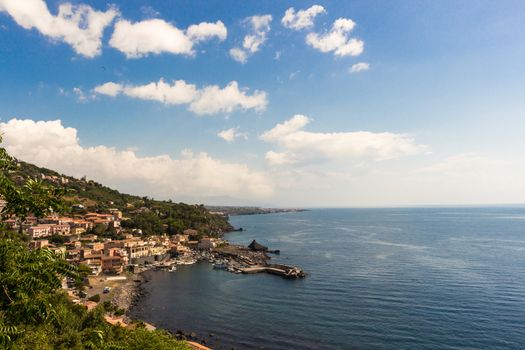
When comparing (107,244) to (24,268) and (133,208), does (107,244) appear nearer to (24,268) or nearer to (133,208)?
(133,208)

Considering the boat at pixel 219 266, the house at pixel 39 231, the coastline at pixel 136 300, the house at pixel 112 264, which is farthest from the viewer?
the house at pixel 39 231

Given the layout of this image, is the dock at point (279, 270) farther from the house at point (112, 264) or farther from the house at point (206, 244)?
the house at point (206, 244)

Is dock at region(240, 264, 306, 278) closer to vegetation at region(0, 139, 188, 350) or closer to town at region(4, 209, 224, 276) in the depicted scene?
town at region(4, 209, 224, 276)

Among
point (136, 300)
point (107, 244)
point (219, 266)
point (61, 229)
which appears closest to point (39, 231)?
point (61, 229)

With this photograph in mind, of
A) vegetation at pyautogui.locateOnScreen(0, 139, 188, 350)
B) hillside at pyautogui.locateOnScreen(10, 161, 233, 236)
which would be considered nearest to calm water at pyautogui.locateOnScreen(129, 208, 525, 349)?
vegetation at pyautogui.locateOnScreen(0, 139, 188, 350)

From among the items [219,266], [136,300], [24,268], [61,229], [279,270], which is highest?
[24,268]

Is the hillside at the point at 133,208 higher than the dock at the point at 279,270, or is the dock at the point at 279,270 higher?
the hillside at the point at 133,208

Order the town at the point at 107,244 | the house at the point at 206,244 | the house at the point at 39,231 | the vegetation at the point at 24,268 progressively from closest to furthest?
the vegetation at the point at 24,268 < the town at the point at 107,244 < the house at the point at 39,231 < the house at the point at 206,244

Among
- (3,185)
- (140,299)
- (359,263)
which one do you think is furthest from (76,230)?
(3,185)

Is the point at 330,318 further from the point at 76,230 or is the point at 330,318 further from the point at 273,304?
the point at 76,230

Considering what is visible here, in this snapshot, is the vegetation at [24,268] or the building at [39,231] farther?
the building at [39,231]

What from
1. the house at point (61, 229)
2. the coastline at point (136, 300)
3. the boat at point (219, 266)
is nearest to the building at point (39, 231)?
the house at point (61, 229)
